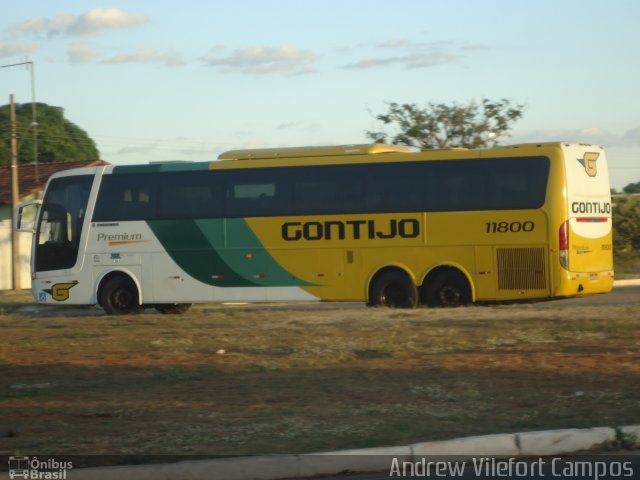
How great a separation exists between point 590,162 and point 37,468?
15.3 m

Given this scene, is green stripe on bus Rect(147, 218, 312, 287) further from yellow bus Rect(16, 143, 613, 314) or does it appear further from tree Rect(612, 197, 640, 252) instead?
tree Rect(612, 197, 640, 252)

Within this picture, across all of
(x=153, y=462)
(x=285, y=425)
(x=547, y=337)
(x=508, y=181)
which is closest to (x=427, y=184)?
(x=508, y=181)

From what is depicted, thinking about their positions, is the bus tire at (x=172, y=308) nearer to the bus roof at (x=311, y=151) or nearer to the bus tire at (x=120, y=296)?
the bus tire at (x=120, y=296)

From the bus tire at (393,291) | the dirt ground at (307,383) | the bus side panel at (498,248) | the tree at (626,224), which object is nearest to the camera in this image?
the dirt ground at (307,383)

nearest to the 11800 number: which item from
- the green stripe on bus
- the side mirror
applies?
the green stripe on bus

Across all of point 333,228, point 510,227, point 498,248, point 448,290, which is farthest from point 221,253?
point 510,227

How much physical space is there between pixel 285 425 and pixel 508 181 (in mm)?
12063

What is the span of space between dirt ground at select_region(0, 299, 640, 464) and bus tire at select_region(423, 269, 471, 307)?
12.1 feet

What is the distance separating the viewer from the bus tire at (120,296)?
2230cm

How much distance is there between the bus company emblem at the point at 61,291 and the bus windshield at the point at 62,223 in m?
0.40

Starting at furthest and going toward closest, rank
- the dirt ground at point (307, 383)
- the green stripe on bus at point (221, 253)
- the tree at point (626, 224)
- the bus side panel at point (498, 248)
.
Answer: the tree at point (626, 224)
the green stripe on bus at point (221, 253)
the bus side panel at point (498, 248)
the dirt ground at point (307, 383)

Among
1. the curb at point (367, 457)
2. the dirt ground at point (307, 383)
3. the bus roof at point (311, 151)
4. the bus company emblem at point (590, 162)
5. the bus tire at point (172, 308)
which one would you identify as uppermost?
the bus roof at point (311, 151)

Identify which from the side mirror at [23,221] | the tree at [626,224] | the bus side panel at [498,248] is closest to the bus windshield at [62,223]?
the side mirror at [23,221]

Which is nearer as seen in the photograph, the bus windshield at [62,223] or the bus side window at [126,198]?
the bus side window at [126,198]
